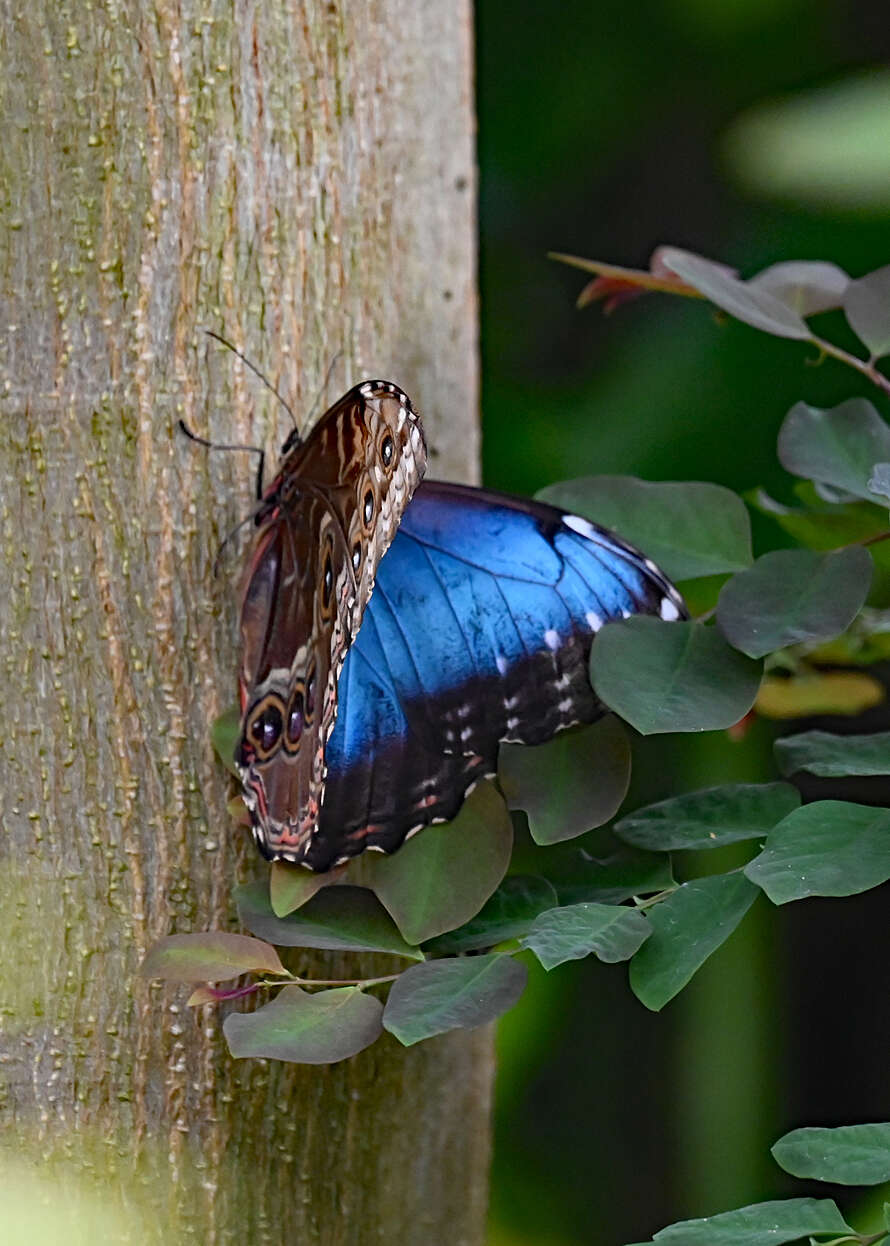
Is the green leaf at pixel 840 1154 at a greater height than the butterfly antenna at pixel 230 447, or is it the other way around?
the butterfly antenna at pixel 230 447

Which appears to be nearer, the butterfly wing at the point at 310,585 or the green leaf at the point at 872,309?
the butterfly wing at the point at 310,585

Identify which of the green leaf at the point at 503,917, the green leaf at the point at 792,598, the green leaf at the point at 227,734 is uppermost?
the green leaf at the point at 792,598

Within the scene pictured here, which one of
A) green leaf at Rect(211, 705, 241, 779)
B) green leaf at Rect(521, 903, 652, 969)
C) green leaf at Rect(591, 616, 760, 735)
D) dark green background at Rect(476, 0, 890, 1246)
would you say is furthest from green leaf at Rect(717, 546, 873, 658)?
dark green background at Rect(476, 0, 890, 1246)

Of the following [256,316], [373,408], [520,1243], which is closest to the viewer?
[373,408]

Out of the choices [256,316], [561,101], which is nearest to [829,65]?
[561,101]

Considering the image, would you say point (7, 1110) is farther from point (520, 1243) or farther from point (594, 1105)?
point (594, 1105)

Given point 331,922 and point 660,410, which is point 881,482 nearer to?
point 331,922

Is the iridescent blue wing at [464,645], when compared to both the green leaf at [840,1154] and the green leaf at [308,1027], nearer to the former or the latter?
the green leaf at [308,1027]

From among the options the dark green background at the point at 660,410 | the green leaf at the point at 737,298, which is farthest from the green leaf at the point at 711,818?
the dark green background at the point at 660,410
